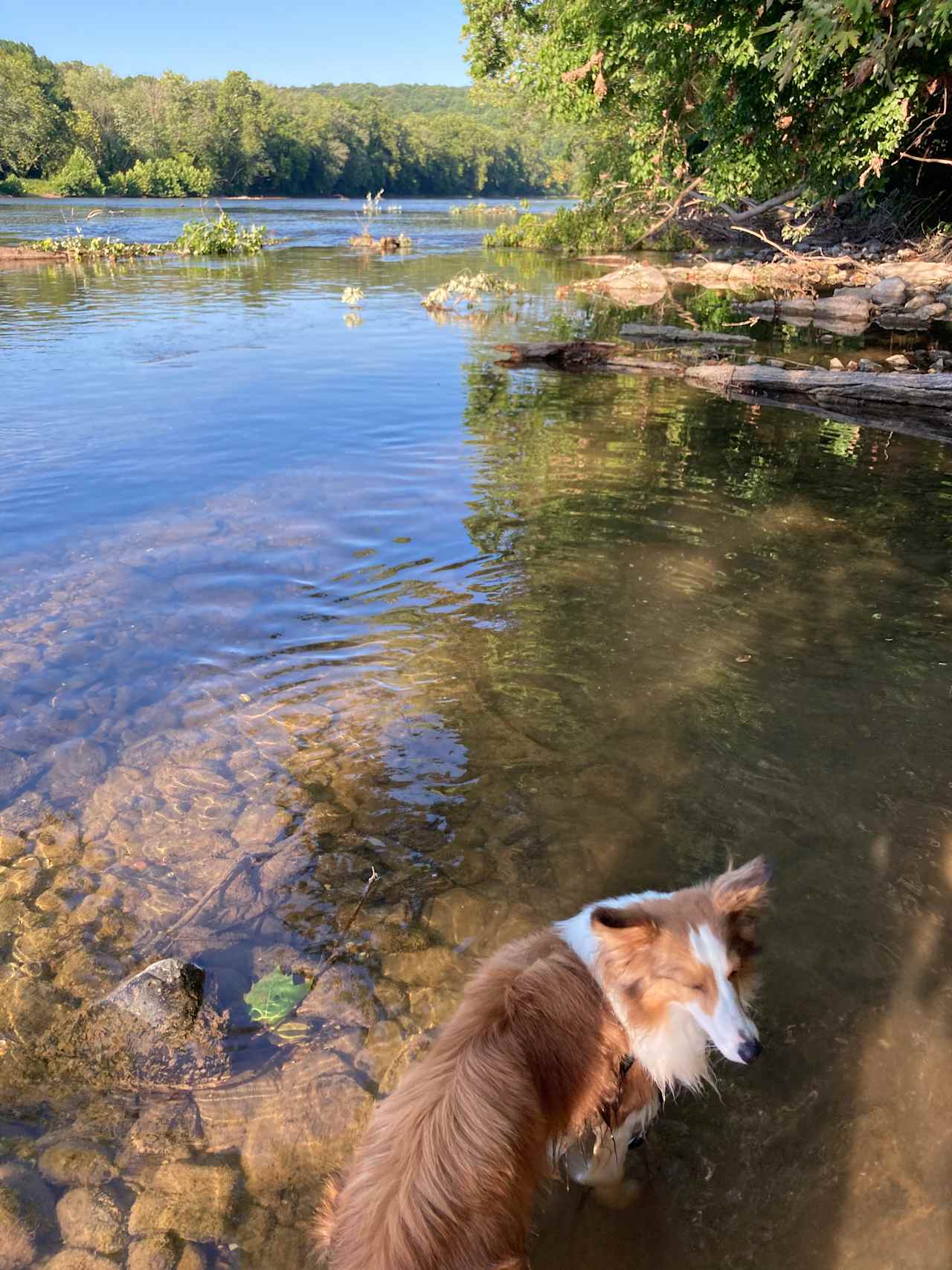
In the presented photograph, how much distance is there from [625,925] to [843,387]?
14961 millimetres

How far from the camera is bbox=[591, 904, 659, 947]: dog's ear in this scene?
2.59 meters

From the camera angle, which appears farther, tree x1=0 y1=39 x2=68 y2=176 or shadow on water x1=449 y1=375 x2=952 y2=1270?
tree x1=0 y1=39 x2=68 y2=176

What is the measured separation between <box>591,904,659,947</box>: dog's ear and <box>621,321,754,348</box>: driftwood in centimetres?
1987

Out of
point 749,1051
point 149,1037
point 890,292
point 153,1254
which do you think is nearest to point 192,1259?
point 153,1254

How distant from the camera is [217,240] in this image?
3962 cm

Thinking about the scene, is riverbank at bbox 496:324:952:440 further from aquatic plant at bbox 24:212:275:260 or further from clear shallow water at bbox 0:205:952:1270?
aquatic plant at bbox 24:212:275:260

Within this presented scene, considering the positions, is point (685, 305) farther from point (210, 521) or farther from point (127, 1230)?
point (127, 1230)

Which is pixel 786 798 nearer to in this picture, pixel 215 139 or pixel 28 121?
pixel 28 121

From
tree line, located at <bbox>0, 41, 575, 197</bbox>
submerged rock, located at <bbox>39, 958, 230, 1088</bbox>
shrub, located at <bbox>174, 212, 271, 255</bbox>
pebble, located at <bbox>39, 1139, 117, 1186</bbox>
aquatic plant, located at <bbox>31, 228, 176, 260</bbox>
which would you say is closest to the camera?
pebble, located at <bbox>39, 1139, 117, 1186</bbox>

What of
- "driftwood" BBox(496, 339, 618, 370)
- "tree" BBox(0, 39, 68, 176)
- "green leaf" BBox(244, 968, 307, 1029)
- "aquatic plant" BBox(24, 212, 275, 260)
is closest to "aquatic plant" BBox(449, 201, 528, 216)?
"tree" BBox(0, 39, 68, 176)

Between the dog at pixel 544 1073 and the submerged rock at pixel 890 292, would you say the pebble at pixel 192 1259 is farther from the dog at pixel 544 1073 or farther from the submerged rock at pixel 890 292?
the submerged rock at pixel 890 292

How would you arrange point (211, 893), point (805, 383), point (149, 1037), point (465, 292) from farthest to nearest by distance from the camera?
point (465, 292) < point (805, 383) < point (211, 893) < point (149, 1037)

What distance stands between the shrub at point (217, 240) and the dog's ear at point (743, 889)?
144 ft

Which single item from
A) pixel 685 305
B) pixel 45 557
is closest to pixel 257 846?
pixel 45 557
